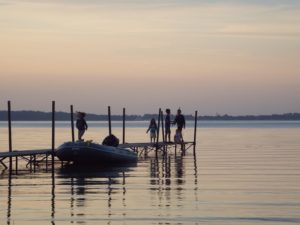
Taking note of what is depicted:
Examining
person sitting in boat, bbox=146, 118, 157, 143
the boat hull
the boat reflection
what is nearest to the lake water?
the boat reflection

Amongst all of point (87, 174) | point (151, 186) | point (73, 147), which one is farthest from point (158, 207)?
point (73, 147)

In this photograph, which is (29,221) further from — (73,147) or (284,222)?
(73,147)

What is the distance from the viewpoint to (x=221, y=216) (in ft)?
61.7

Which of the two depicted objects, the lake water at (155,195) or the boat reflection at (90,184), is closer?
the lake water at (155,195)

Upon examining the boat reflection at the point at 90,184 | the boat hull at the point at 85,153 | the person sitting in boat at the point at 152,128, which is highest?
the person sitting in boat at the point at 152,128

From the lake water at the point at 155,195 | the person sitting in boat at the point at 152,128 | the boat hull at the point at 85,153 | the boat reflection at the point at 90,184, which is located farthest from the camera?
the person sitting in boat at the point at 152,128

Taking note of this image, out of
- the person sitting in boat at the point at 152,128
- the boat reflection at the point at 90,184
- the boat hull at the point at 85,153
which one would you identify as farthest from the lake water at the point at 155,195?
the person sitting in boat at the point at 152,128

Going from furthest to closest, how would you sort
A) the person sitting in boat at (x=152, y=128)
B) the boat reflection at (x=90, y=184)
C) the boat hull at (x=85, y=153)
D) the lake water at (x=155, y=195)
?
1. the person sitting in boat at (x=152, y=128)
2. the boat hull at (x=85, y=153)
3. the boat reflection at (x=90, y=184)
4. the lake water at (x=155, y=195)

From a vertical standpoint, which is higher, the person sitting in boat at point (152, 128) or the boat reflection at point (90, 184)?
the person sitting in boat at point (152, 128)

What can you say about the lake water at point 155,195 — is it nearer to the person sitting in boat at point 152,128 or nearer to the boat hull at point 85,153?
the boat hull at point 85,153

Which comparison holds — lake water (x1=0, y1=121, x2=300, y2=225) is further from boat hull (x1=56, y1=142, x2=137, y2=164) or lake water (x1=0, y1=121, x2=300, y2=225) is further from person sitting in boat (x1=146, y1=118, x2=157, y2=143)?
person sitting in boat (x1=146, y1=118, x2=157, y2=143)

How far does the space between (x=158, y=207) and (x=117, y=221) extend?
7.59 feet

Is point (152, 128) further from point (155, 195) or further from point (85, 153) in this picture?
point (155, 195)

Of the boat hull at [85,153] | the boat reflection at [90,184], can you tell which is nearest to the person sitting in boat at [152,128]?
the boat reflection at [90,184]
